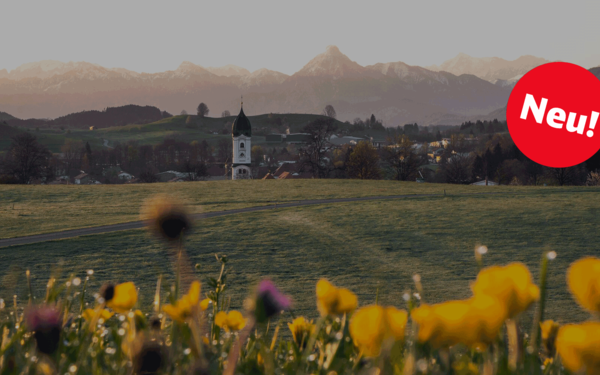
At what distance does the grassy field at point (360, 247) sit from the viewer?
342 inches

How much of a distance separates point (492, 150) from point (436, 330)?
7159 cm

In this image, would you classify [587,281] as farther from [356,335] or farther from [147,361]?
[147,361]

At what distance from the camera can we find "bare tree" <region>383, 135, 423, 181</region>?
4339 centimetres

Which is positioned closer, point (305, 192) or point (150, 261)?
point (150, 261)

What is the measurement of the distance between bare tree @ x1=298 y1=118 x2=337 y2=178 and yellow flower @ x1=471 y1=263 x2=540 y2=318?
40877 millimetres


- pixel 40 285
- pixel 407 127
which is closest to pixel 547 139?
pixel 40 285

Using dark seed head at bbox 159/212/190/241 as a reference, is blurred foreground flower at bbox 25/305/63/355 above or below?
below

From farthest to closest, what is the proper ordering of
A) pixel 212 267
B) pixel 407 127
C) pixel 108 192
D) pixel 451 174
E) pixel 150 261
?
pixel 407 127 → pixel 451 174 → pixel 108 192 → pixel 150 261 → pixel 212 267

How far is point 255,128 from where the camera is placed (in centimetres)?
16575

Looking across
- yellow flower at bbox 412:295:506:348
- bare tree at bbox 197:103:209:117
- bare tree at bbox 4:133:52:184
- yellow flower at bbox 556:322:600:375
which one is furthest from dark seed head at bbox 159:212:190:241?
bare tree at bbox 197:103:209:117

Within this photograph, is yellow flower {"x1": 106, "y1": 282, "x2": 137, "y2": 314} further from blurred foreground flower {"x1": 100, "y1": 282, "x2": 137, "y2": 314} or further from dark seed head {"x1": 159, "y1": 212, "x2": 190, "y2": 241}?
dark seed head {"x1": 159, "y1": 212, "x2": 190, "y2": 241}

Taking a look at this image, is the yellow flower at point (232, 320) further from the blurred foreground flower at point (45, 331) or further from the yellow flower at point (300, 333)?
the blurred foreground flower at point (45, 331)

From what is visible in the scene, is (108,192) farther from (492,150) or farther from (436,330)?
(492,150)

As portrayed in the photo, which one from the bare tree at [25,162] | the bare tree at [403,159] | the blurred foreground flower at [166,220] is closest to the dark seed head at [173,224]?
the blurred foreground flower at [166,220]
